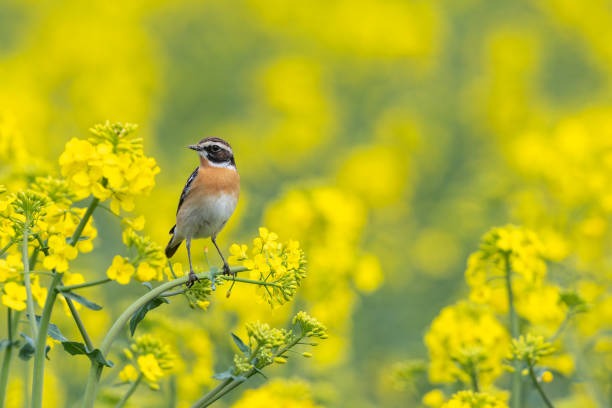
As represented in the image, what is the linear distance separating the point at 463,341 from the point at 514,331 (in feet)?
0.97

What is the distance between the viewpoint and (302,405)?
402 centimetres

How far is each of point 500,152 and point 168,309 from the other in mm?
5521

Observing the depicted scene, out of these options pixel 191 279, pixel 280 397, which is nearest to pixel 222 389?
pixel 191 279

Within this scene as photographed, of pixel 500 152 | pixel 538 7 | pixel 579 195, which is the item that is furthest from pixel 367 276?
pixel 538 7

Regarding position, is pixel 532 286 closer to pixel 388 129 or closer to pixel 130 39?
pixel 388 129

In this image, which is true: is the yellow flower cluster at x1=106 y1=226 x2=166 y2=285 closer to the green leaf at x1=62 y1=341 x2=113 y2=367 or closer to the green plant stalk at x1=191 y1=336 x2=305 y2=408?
the green leaf at x1=62 y1=341 x2=113 y2=367

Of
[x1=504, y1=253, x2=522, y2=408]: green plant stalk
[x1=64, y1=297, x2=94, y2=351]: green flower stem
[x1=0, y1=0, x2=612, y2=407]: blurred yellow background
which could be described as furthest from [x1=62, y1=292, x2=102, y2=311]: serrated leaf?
[x1=504, y1=253, x2=522, y2=408]: green plant stalk

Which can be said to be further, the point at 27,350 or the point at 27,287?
the point at 27,350

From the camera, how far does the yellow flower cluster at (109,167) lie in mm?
2791

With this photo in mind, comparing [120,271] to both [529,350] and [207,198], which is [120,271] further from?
[529,350]

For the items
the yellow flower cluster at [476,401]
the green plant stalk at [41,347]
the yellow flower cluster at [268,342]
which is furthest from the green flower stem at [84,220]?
the yellow flower cluster at [476,401]

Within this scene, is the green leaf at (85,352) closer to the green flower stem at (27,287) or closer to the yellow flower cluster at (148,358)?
the green flower stem at (27,287)

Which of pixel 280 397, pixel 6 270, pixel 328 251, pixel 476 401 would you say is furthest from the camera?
pixel 328 251

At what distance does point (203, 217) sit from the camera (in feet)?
13.0
